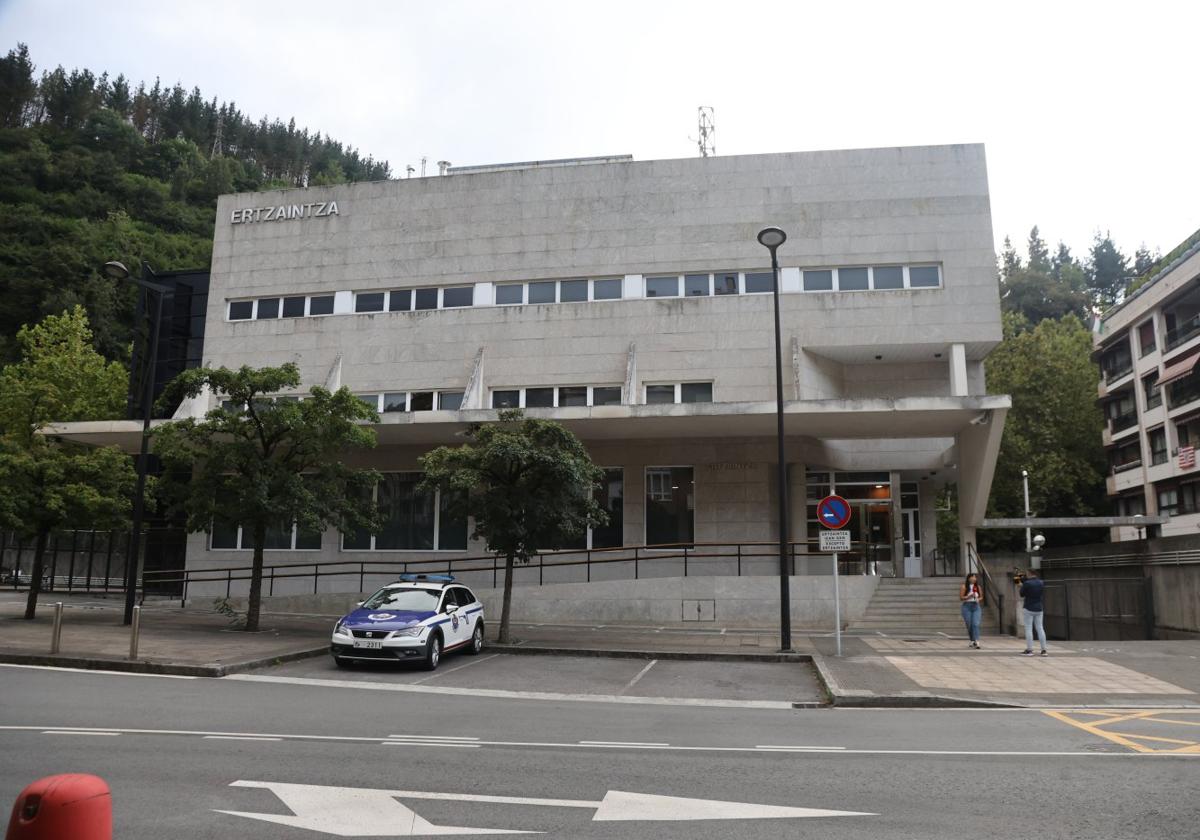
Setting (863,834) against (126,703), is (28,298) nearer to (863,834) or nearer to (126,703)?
(126,703)

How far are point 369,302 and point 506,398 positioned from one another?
6352 mm

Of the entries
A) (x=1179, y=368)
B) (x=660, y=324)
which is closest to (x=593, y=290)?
(x=660, y=324)

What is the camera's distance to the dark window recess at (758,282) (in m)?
26.9

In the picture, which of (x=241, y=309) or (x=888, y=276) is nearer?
(x=888, y=276)

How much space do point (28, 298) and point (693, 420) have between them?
2343 inches

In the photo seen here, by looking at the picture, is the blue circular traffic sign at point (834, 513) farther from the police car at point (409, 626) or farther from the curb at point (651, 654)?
the police car at point (409, 626)

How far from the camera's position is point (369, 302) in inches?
1164

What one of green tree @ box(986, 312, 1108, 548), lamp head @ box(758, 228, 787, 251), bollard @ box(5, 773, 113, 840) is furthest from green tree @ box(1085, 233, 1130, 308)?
bollard @ box(5, 773, 113, 840)

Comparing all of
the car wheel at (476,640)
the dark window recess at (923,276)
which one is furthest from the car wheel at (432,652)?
the dark window recess at (923,276)

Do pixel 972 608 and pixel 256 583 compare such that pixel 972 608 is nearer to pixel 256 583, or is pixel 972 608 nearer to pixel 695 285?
pixel 695 285

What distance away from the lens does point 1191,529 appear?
42000mm

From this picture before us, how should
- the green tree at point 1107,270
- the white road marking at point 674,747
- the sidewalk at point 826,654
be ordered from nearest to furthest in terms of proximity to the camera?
the white road marking at point 674,747, the sidewalk at point 826,654, the green tree at point 1107,270

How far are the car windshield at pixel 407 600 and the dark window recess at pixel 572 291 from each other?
1414 cm

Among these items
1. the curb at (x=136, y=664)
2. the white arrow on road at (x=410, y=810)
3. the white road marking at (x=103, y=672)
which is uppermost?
the white arrow on road at (x=410, y=810)
